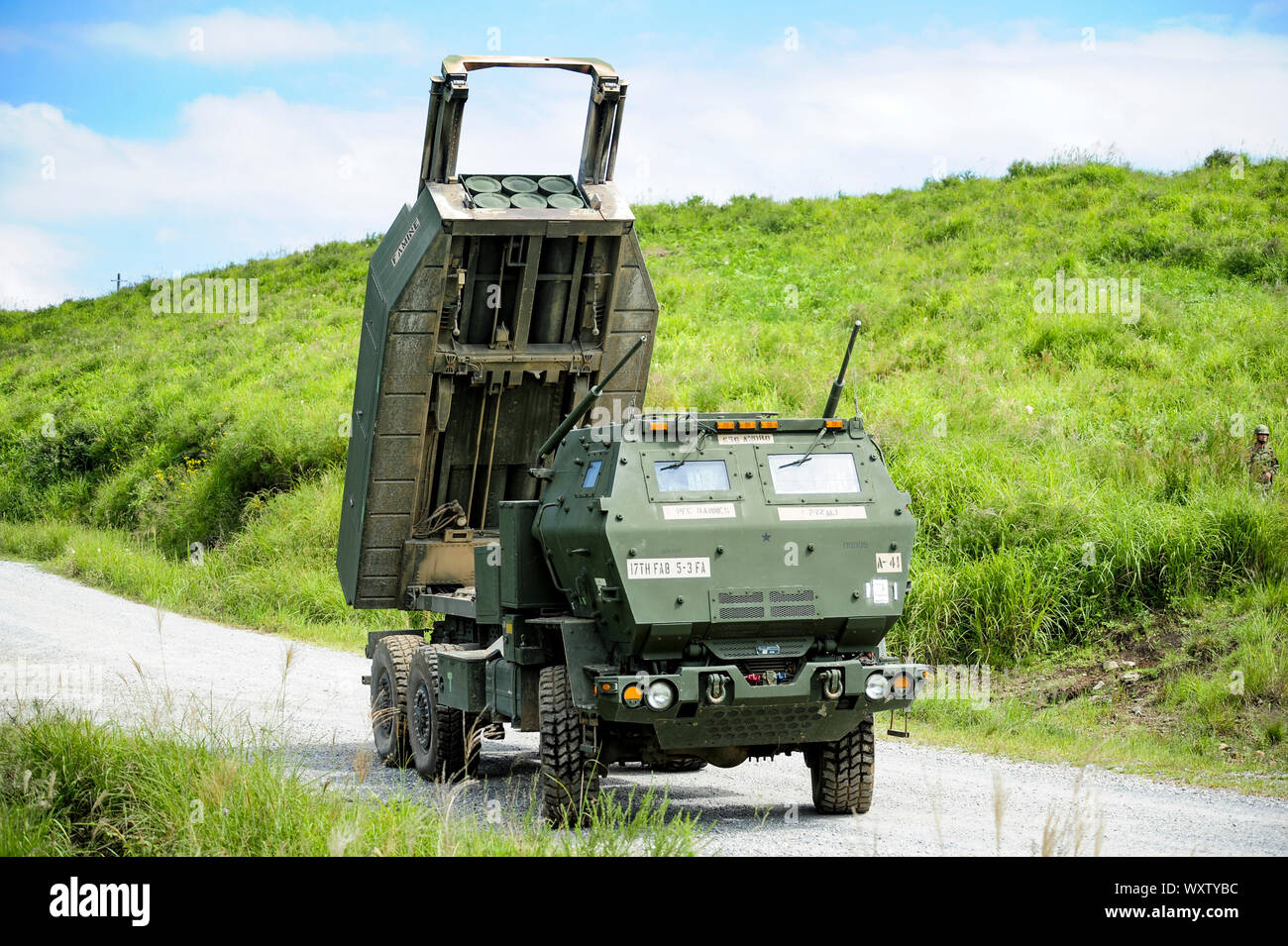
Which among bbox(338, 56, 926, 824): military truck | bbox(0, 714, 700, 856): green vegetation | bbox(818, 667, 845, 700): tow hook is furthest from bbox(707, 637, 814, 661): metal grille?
bbox(0, 714, 700, 856): green vegetation

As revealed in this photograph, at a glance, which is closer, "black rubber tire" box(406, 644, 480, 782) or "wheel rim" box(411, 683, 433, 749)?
"black rubber tire" box(406, 644, 480, 782)

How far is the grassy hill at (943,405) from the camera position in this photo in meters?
13.3

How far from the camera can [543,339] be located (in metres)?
10.6

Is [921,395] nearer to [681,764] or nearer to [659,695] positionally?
[681,764]

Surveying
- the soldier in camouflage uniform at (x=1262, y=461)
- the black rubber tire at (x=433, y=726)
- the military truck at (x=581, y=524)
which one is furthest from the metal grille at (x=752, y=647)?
the soldier in camouflage uniform at (x=1262, y=461)

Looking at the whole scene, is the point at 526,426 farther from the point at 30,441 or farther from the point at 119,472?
the point at 30,441

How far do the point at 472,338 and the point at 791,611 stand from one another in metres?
3.77

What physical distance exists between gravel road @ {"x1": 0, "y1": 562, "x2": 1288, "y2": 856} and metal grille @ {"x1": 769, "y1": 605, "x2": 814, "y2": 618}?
126 cm

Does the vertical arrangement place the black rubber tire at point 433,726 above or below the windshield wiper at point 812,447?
below

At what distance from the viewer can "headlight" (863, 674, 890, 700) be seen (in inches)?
314
